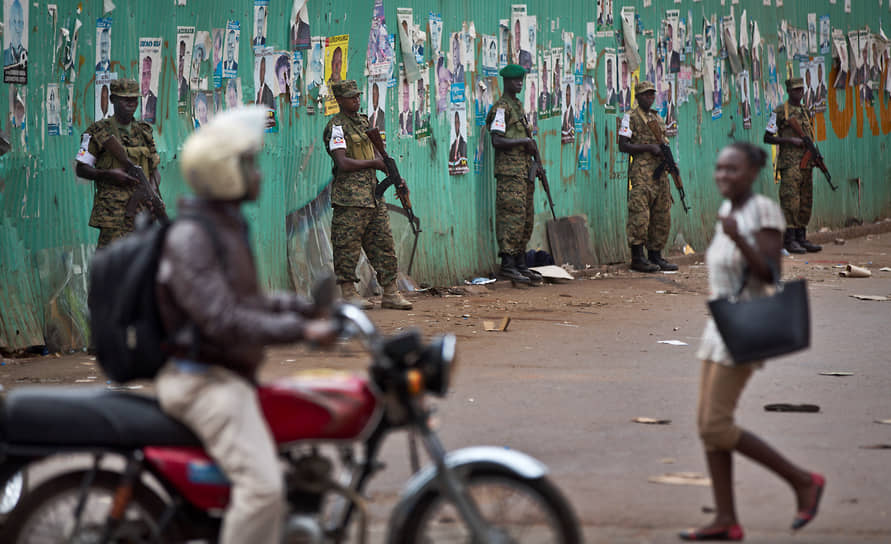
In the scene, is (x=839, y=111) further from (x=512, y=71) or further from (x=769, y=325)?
(x=769, y=325)

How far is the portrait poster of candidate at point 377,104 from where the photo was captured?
11.8m

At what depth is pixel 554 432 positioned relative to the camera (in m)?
6.31

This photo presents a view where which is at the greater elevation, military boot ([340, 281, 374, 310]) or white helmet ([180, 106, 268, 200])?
white helmet ([180, 106, 268, 200])

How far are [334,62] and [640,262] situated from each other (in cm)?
509

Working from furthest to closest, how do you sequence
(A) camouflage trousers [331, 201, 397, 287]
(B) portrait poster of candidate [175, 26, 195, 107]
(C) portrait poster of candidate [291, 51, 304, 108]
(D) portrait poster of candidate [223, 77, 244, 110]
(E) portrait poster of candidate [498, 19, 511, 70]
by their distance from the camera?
1. (E) portrait poster of candidate [498, 19, 511, 70]
2. (C) portrait poster of candidate [291, 51, 304, 108]
3. (A) camouflage trousers [331, 201, 397, 287]
4. (D) portrait poster of candidate [223, 77, 244, 110]
5. (B) portrait poster of candidate [175, 26, 195, 107]

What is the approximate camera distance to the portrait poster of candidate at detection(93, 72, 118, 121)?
30.0 feet

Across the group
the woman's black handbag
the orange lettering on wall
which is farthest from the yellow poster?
the orange lettering on wall

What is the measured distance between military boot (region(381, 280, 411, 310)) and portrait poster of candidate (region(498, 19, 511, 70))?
3.50 metres

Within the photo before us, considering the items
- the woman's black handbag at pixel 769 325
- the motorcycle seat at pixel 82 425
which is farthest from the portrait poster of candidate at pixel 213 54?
the motorcycle seat at pixel 82 425

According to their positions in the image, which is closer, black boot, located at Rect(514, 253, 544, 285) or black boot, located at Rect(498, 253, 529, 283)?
black boot, located at Rect(498, 253, 529, 283)

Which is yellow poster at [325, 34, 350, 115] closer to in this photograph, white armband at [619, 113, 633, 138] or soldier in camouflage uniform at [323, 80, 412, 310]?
soldier in camouflage uniform at [323, 80, 412, 310]

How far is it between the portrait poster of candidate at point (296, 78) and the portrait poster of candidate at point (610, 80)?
206 inches

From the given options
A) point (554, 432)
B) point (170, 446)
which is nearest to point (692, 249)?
point (554, 432)

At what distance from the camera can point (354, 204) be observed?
1077 cm
